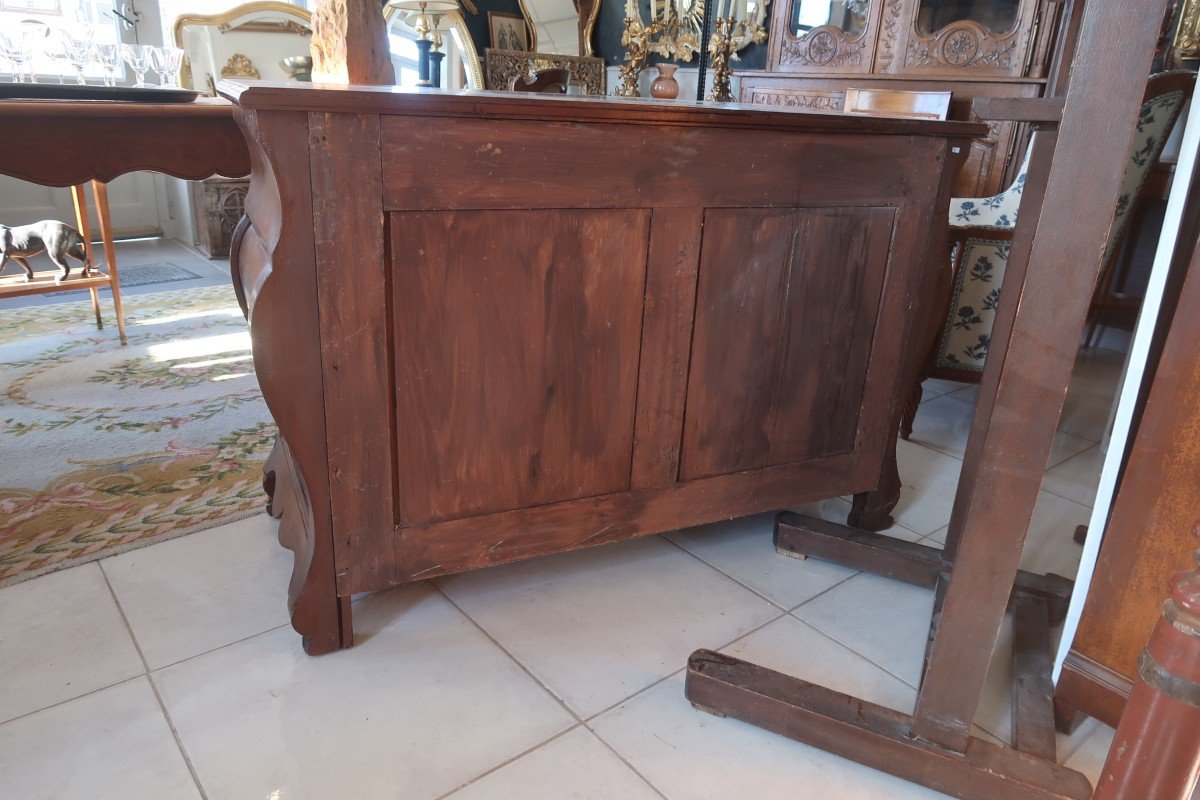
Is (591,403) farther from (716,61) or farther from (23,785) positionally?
(716,61)

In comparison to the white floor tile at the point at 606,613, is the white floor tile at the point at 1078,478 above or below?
above

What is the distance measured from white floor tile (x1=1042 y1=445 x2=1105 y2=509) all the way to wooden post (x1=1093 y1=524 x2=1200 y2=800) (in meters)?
1.52

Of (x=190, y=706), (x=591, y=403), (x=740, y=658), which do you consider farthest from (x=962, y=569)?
(x=190, y=706)

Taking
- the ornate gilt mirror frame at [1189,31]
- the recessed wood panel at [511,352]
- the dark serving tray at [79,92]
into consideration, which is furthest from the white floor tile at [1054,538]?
the ornate gilt mirror frame at [1189,31]

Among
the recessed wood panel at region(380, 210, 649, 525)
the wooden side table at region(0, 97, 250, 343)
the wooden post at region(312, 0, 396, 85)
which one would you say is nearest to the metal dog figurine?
the wooden side table at region(0, 97, 250, 343)

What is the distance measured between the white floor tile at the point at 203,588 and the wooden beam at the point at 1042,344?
1108mm

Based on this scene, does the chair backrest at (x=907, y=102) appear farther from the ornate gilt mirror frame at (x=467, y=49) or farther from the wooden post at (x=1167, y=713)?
the wooden post at (x=1167, y=713)

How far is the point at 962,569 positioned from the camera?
1.05 metres

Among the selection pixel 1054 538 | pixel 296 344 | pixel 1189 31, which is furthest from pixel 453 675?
pixel 1189 31

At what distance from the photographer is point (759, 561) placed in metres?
1.69

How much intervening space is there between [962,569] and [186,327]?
2.99 metres

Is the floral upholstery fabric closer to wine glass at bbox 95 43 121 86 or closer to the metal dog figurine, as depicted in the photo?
wine glass at bbox 95 43 121 86

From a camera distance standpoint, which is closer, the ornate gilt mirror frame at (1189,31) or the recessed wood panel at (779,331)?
the recessed wood panel at (779,331)

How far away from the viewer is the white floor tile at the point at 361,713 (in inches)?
42.9
